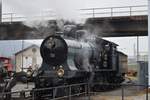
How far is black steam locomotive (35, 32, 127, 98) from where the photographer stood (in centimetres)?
1977

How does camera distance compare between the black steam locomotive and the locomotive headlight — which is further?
the black steam locomotive

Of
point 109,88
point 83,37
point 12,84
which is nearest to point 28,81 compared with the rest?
point 12,84

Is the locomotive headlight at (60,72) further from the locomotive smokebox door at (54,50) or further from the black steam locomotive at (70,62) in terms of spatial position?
the locomotive smokebox door at (54,50)

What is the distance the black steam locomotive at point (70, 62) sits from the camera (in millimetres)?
19766

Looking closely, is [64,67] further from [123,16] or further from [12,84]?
[123,16]

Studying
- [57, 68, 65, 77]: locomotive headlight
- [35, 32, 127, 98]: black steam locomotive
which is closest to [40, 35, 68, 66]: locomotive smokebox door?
→ [35, 32, 127, 98]: black steam locomotive

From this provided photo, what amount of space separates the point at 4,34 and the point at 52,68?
1878cm

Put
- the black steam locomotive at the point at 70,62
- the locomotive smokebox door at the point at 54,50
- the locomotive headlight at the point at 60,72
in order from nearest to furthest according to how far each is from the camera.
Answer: the locomotive headlight at the point at 60,72, the black steam locomotive at the point at 70,62, the locomotive smokebox door at the point at 54,50

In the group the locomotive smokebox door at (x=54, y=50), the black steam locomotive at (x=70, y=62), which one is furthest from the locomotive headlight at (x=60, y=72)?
the locomotive smokebox door at (x=54, y=50)

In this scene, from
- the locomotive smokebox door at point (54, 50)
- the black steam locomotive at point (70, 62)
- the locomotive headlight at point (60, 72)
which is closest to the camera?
the locomotive headlight at point (60, 72)

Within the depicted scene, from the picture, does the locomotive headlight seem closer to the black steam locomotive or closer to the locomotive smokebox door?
the black steam locomotive

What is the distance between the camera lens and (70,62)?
68.2ft

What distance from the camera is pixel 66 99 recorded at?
18.3 m

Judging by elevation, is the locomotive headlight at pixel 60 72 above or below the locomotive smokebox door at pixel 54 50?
below
